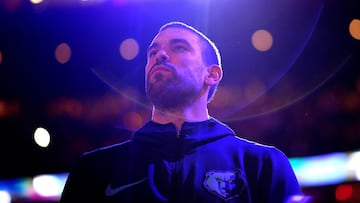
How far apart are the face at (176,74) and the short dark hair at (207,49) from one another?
0.04m

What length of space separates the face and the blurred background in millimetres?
147

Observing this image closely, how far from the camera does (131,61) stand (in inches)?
84.7

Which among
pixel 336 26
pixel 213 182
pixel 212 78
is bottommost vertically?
pixel 213 182

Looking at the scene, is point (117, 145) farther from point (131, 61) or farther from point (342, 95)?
point (342, 95)

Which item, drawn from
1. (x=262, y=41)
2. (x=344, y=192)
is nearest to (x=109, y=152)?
(x=262, y=41)

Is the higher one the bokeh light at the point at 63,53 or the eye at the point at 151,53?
the bokeh light at the point at 63,53

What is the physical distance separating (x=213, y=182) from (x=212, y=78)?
455 millimetres

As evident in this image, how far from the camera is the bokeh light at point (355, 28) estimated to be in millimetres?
2148

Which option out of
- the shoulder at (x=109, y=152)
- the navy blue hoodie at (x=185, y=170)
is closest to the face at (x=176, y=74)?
the navy blue hoodie at (x=185, y=170)

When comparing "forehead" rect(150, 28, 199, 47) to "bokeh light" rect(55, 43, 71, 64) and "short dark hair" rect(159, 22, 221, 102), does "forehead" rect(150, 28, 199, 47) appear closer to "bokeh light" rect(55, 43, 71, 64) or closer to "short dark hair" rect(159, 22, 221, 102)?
"short dark hair" rect(159, 22, 221, 102)

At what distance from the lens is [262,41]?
7.08 ft

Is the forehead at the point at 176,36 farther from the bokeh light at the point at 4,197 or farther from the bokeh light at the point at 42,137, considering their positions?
the bokeh light at the point at 4,197

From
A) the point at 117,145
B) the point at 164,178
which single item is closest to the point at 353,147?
the point at 164,178

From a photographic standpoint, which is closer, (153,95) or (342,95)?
(153,95)
